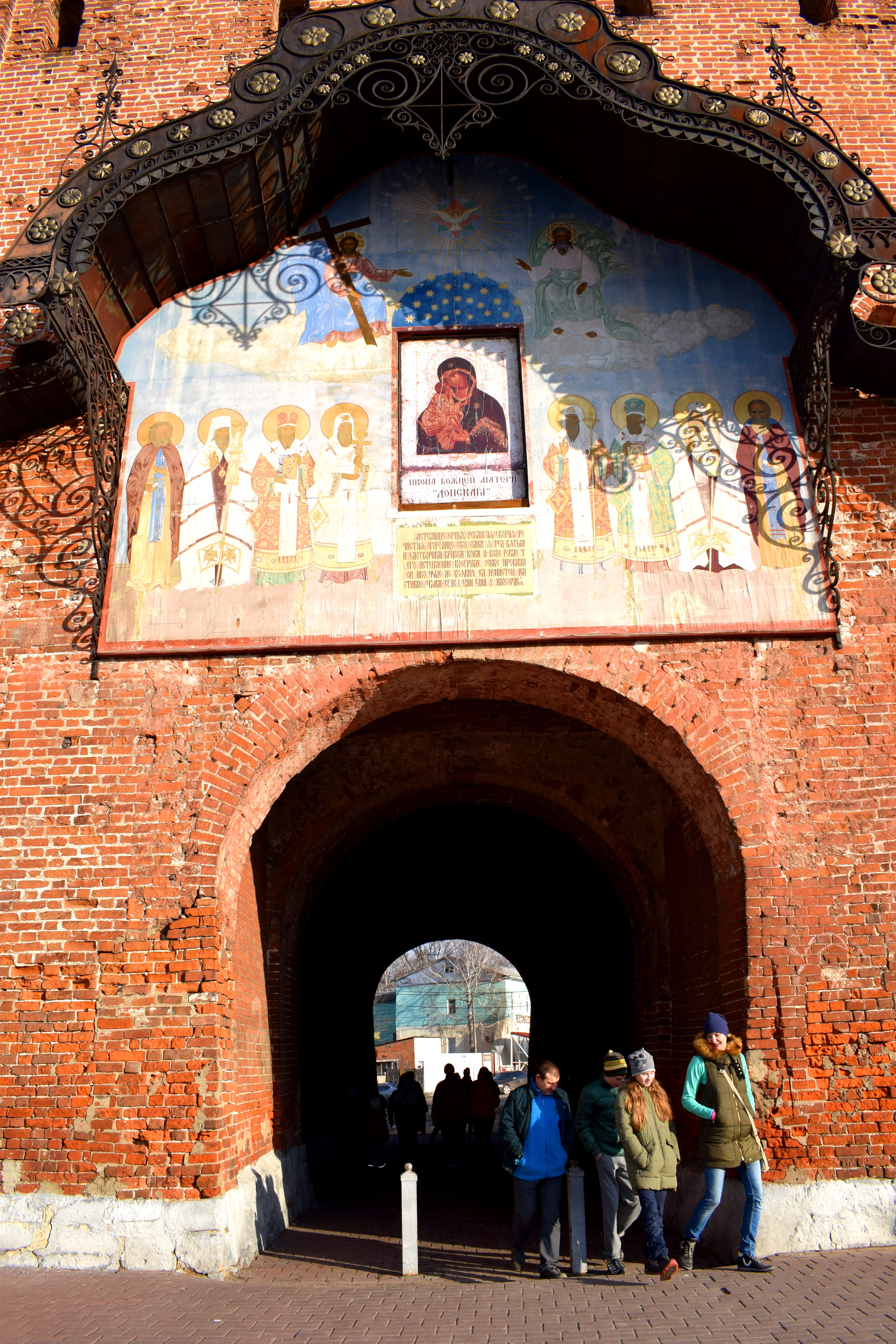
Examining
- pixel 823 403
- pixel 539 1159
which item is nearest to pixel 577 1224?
pixel 539 1159

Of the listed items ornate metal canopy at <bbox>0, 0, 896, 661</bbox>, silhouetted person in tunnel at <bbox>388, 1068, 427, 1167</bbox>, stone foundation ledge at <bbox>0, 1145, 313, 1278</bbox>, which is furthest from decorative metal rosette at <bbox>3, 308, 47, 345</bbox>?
silhouetted person in tunnel at <bbox>388, 1068, 427, 1167</bbox>

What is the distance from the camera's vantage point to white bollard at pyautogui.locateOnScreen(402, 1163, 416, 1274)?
6727mm

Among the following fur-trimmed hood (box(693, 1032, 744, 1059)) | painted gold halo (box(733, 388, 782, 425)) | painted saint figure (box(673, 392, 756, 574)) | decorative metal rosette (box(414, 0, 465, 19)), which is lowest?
fur-trimmed hood (box(693, 1032, 744, 1059))

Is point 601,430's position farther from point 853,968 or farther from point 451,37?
point 853,968

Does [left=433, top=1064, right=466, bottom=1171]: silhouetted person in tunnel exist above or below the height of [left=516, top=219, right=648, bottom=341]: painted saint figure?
below

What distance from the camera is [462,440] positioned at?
8.70m

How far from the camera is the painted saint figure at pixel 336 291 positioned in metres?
9.08

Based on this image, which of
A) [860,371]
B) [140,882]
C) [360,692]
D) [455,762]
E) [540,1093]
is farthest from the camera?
[455,762]

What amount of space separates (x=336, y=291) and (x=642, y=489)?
3482mm

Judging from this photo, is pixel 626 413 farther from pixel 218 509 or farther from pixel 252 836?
pixel 252 836

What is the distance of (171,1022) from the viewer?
7.00 meters

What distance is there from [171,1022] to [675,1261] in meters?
3.70

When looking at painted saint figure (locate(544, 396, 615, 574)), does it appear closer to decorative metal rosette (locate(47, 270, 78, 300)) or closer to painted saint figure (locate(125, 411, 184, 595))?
painted saint figure (locate(125, 411, 184, 595))

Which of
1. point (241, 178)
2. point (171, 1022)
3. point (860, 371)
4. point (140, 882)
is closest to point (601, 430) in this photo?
point (860, 371)
